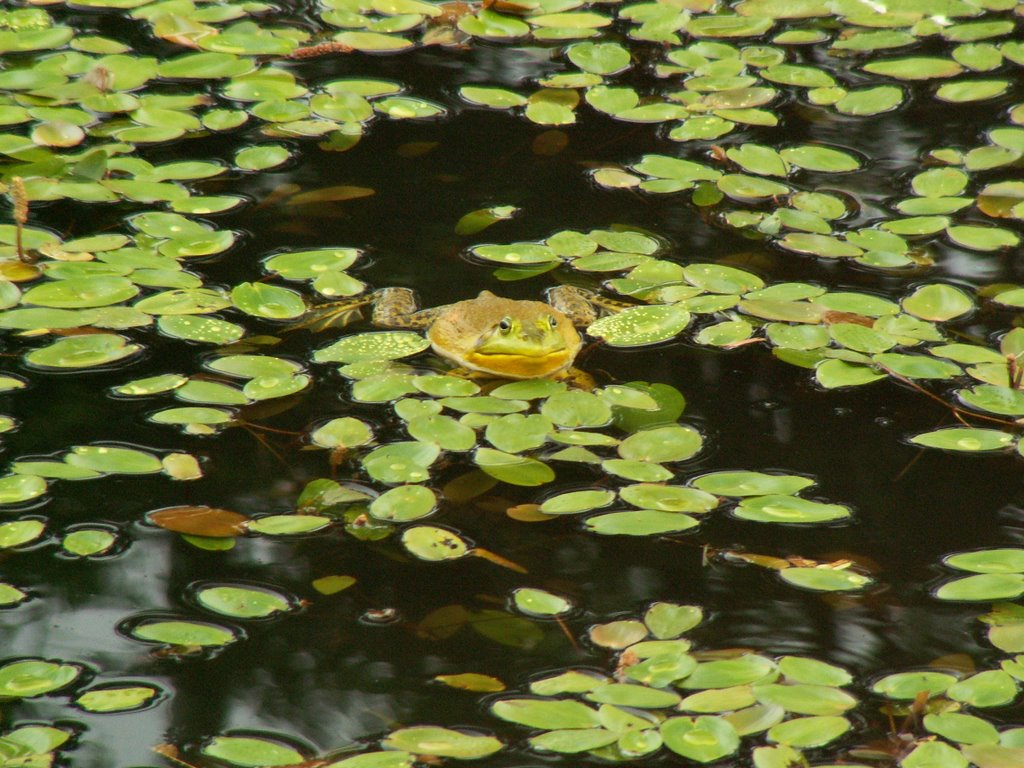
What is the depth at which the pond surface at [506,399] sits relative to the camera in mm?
2449

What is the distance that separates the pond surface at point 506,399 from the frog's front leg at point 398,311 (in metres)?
0.05

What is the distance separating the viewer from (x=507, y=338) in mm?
3488

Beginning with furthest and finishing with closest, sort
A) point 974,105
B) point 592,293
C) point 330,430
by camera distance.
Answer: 1. point 974,105
2. point 592,293
3. point 330,430

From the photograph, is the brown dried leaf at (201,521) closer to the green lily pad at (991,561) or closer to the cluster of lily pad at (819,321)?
the cluster of lily pad at (819,321)

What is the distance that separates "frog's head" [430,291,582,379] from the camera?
3.48 m

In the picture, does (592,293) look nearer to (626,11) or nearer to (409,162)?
(409,162)

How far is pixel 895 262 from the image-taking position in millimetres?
4023

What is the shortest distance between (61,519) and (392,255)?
5.32 ft

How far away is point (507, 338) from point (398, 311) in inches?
19.2

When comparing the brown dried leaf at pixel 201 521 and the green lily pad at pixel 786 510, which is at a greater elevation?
the brown dried leaf at pixel 201 521

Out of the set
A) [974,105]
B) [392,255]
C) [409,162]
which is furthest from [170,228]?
[974,105]

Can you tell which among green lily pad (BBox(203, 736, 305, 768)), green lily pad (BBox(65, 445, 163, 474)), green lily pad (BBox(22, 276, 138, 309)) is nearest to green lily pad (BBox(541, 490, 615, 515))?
green lily pad (BBox(203, 736, 305, 768))

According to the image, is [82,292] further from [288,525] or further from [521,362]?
[521,362]

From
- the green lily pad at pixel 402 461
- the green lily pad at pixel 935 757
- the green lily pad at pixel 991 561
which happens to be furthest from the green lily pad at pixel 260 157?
the green lily pad at pixel 935 757
